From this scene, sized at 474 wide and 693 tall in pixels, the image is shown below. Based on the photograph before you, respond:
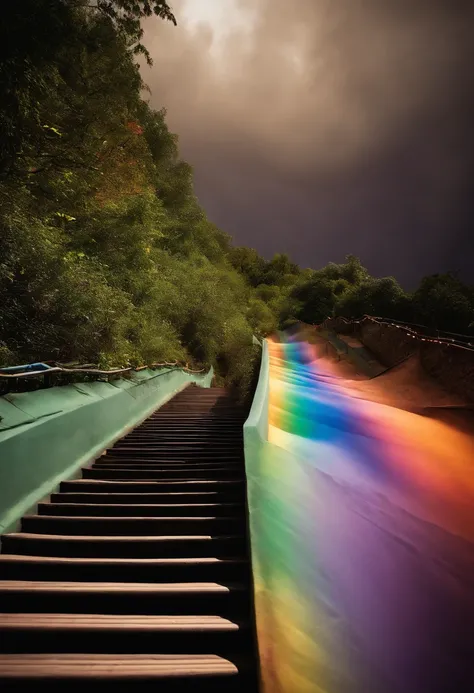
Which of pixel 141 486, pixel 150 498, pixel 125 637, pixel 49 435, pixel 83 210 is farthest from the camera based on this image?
pixel 83 210

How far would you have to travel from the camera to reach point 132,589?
1803 millimetres

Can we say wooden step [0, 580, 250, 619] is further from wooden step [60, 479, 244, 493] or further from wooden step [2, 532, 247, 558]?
wooden step [60, 479, 244, 493]

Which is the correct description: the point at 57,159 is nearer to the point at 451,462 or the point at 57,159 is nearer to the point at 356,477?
the point at 356,477

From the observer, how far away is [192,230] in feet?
72.0

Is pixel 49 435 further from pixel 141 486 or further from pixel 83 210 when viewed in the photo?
pixel 83 210

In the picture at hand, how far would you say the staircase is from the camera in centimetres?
137

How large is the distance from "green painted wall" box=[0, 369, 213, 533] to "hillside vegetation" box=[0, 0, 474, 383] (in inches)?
44.3

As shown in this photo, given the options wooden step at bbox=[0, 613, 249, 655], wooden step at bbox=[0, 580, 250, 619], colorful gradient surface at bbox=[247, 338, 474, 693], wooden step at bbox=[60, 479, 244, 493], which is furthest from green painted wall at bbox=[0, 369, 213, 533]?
colorful gradient surface at bbox=[247, 338, 474, 693]

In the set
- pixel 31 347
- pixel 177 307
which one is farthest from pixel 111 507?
pixel 177 307

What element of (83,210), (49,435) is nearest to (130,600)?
(49,435)

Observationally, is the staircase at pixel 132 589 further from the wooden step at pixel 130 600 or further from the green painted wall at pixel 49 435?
the green painted wall at pixel 49 435

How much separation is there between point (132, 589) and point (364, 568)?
3.98ft

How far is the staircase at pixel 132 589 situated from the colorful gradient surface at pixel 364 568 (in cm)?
26

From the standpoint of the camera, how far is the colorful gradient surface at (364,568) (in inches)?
52.2
